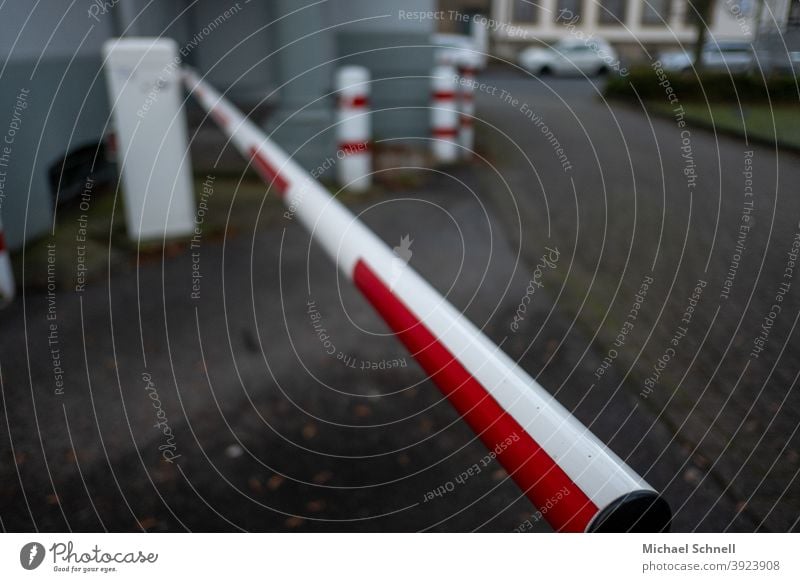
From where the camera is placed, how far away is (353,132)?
4.50 m

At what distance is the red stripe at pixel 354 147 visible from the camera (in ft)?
14.3

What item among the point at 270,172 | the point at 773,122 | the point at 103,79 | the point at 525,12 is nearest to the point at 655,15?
the point at 525,12

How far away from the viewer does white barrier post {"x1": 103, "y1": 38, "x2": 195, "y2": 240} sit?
333 cm

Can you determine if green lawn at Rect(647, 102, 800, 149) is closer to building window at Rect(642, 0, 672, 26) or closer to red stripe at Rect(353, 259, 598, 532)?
red stripe at Rect(353, 259, 598, 532)

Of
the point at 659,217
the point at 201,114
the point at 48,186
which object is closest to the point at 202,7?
the point at 201,114

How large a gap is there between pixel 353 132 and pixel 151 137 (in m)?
1.37

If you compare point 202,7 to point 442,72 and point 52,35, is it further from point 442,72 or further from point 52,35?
point 52,35

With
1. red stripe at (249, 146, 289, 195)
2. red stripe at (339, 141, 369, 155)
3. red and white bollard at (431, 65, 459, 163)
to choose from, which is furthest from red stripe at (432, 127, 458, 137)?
red stripe at (249, 146, 289, 195)

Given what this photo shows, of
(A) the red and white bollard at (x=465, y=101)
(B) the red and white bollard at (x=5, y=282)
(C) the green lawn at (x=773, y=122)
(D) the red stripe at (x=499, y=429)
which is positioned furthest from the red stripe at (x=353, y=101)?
(D) the red stripe at (x=499, y=429)

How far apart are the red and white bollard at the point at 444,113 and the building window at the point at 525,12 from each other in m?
0.69

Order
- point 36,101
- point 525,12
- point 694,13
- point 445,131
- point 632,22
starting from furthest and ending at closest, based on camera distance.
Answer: point 445,131 < point 525,12 < point 36,101 < point 632,22 < point 694,13

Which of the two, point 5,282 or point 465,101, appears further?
point 465,101

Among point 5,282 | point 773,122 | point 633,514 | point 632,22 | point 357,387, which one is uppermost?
point 632,22

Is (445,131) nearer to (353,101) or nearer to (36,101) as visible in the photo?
(353,101)
